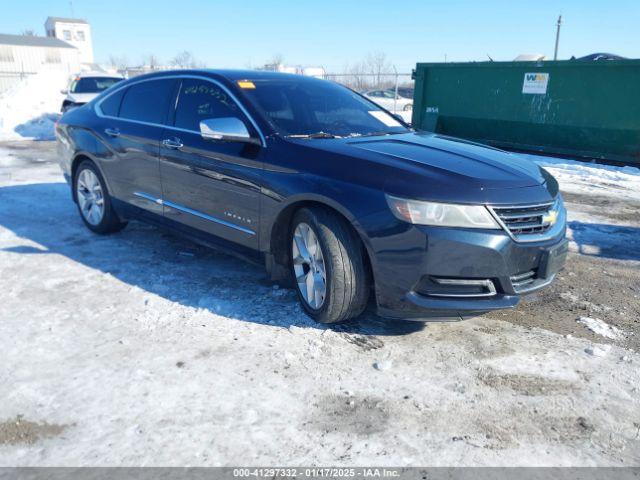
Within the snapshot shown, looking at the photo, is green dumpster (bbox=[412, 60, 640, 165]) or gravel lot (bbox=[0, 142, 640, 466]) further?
green dumpster (bbox=[412, 60, 640, 165])

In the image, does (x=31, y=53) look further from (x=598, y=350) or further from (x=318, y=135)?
(x=598, y=350)

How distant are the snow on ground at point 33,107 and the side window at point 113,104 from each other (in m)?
A: 10.5

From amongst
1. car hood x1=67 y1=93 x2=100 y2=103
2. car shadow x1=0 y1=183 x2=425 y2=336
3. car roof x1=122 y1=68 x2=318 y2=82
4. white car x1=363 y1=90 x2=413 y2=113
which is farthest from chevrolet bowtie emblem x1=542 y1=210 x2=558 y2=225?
white car x1=363 y1=90 x2=413 y2=113

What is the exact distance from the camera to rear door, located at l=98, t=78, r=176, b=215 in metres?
4.62

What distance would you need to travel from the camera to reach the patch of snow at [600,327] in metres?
3.53

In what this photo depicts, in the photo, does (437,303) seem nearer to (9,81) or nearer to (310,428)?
(310,428)

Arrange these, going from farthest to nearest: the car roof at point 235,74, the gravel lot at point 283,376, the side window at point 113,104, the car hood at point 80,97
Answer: the car hood at point 80,97 < the side window at point 113,104 < the car roof at point 235,74 < the gravel lot at point 283,376

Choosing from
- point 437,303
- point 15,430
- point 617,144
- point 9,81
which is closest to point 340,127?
point 437,303

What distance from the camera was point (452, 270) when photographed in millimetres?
3010

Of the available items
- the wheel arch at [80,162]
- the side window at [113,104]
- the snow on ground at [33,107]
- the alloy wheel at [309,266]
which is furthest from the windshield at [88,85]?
the alloy wheel at [309,266]

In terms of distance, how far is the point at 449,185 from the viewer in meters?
3.02

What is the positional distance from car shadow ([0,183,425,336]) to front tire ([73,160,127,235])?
0.12 meters

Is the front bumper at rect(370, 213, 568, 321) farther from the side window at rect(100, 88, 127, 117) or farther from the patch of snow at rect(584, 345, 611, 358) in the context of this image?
the side window at rect(100, 88, 127, 117)

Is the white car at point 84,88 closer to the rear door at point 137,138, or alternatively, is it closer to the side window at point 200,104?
the rear door at point 137,138
